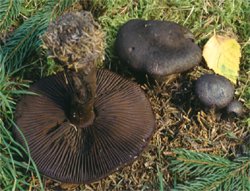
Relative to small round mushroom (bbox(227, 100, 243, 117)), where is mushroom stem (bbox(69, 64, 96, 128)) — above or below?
above

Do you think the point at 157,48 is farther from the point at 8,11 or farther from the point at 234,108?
the point at 8,11

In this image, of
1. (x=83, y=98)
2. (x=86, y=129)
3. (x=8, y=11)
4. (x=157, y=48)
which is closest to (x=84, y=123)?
(x=86, y=129)

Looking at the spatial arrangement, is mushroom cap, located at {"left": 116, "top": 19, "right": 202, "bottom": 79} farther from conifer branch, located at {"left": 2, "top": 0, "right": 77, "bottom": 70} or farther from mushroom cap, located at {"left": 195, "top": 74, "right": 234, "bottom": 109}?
conifer branch, located at {"left": 2, "top": 0, "right": 77, "bottom": 70}

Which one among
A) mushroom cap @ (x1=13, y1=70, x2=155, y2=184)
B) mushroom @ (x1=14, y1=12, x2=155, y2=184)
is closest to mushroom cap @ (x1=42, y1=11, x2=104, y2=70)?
mushroom @ (x1=14, y1=12, x2=155, y2=184)

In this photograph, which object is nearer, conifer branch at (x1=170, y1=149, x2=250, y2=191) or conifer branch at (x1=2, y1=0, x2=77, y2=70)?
conifer branch at (x1=170, y1=149, x2=250, y2=191)

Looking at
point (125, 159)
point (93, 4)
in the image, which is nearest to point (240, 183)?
point (125, 159)

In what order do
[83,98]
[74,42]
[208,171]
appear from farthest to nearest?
[208,171]
[83,98]
[74,42]
